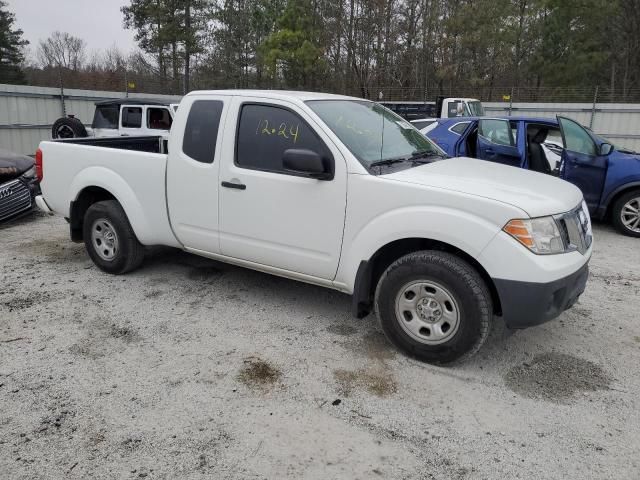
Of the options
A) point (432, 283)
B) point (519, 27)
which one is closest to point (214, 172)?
point (432, 283)

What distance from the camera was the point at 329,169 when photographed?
372cm

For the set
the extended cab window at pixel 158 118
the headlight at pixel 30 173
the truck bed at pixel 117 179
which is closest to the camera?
the truck bed at pixel 117 179

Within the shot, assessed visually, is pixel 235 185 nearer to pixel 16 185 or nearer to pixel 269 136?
pixel 269 136

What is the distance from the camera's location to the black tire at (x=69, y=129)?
12.8 metres

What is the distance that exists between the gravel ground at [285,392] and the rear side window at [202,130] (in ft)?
4.40

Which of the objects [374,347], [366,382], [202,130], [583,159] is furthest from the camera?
[583,159]

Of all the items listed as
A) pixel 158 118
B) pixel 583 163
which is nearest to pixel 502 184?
pixel 583 163

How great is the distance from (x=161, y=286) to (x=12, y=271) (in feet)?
5.82

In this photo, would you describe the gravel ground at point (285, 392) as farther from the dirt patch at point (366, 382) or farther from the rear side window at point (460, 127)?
the rear side window at point (460, 127)

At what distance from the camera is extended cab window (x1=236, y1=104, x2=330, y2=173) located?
395 cm

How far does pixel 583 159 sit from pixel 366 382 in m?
5.76

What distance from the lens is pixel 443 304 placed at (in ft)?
11.3

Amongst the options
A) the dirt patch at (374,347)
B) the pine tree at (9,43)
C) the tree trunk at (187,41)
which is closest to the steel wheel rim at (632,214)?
the dirt patch at (374,347)

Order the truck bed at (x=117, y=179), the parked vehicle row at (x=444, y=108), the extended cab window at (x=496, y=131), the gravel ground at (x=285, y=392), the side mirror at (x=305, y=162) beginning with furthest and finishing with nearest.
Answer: the parked vehicle row at (x=444, y=108)
the extended cab window at (x=496, y=131)
the truck bed at (x=117, y=179)
the side mirror at (x=305, y=162)
the gravel ground at (x=285, y=392)
